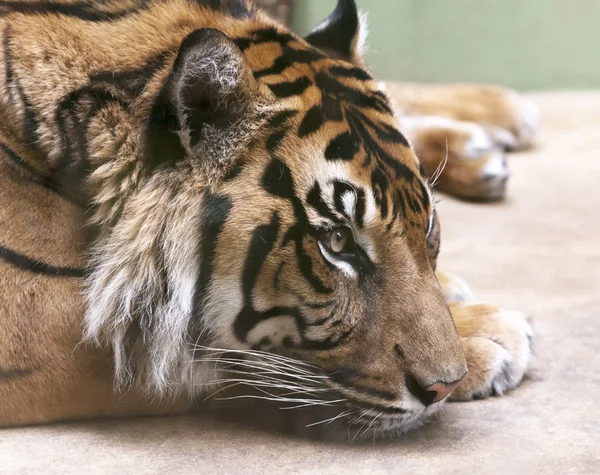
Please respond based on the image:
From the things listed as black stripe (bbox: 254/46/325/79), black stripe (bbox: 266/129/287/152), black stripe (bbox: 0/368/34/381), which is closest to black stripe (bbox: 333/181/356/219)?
black stripe (bbox: 266/129/287/152)

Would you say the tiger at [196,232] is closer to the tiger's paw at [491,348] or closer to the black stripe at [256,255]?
the black stripe at [256,255]

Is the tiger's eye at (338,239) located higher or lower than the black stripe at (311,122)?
lower

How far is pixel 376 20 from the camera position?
5.49 ft

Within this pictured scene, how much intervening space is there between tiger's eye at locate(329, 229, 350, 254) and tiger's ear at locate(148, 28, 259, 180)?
0.63ft

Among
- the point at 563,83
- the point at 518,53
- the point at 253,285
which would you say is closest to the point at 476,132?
the point at 518,53

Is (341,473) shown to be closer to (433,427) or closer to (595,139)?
(433,427)

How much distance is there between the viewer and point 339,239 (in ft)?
4.13

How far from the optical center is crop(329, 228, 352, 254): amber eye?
125 centimetres

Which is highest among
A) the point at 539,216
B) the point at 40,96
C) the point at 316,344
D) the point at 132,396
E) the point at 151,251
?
the point at 40,96

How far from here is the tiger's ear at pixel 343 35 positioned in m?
1.50

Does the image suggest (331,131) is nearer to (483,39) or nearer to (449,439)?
(449,439)

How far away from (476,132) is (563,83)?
1511 mm

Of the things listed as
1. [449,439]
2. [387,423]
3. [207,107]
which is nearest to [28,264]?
[207,107]

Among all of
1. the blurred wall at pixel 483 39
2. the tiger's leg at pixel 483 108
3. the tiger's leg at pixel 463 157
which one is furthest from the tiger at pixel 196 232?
the tiger's leg at pixel 483 108
